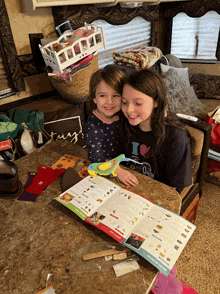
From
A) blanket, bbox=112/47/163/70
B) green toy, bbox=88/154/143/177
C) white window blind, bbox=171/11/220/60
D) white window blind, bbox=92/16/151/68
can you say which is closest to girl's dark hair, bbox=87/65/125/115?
green toy, bbox=88/154/143/177

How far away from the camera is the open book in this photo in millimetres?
705

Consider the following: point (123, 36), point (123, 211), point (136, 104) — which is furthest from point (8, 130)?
point (123, 36)

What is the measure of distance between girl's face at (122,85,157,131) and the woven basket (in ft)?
2.78

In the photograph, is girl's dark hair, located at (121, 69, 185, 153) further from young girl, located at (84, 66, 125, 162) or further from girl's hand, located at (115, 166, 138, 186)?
girl's hand, located at (115, 166, 138, 186)

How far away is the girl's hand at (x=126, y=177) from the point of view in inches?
40.7

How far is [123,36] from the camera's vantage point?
9.65 feet

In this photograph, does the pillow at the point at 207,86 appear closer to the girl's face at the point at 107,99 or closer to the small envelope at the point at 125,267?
the girl's face at the point at 107,99

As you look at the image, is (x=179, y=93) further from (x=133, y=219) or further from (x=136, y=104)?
(x=133, y=219)

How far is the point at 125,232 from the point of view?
771 mm

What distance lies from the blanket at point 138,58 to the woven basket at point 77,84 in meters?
0.63

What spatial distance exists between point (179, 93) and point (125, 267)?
2.21 m

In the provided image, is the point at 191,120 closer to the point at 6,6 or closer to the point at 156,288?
the point at 156,288

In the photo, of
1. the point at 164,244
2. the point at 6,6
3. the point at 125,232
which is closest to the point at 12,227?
the point at 125,232

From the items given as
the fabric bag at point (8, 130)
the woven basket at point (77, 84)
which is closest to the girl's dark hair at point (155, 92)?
the woven basket at point (77, 84)
